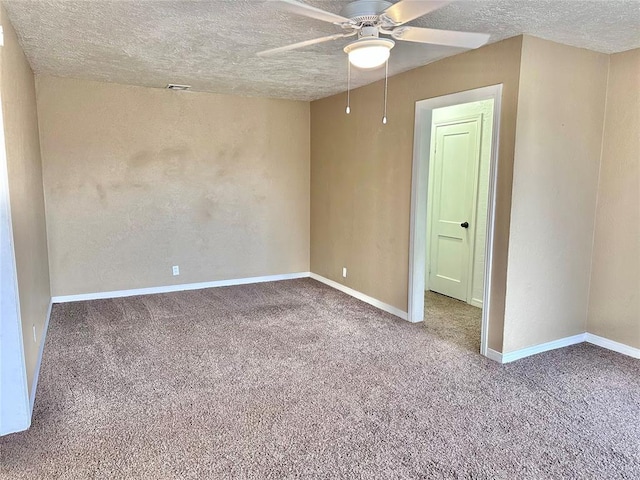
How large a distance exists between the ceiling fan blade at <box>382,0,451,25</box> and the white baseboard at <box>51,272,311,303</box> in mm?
4105

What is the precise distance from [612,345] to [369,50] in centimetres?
313

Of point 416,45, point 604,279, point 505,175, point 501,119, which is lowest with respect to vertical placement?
point 604,279

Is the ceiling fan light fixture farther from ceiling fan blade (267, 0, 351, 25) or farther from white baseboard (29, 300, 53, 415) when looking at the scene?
white baseboard (29, 300, 53, 415)

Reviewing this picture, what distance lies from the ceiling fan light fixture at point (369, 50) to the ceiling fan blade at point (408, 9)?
0.12 meters

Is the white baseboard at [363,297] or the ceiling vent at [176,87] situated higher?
the ceiling vent at [176,87]

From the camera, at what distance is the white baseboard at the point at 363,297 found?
170 inches

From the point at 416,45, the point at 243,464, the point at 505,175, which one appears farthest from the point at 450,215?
the point at 243,464

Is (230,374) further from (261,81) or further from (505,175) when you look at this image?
(261,81)

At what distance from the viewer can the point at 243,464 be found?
2.08 meters

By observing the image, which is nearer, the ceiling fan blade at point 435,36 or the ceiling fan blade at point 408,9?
the ceiling fan blade at point 408,9

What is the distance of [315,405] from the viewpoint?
2.62 meters

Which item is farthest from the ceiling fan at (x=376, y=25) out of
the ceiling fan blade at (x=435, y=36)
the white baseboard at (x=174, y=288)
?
the white baseboard at (x=174, y=288)

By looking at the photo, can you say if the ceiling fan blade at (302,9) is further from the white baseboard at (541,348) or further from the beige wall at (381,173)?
the white baseboard at (541,348)

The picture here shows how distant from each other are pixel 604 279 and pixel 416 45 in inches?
97.0
